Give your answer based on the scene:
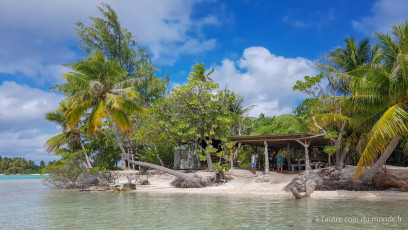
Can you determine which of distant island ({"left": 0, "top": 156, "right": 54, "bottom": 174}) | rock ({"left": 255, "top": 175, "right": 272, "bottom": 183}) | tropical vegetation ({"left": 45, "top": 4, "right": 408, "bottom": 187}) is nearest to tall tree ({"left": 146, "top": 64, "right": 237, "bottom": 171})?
tropical vegetation ({"left": 45, "top": 4, "right": 408, "bottom": 187})

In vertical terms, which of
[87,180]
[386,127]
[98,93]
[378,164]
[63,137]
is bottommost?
[87,180]

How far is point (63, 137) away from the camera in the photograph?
26.3m

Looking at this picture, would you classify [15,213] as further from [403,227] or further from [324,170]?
[324,170]

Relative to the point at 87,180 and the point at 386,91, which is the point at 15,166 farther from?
the point at 386,91

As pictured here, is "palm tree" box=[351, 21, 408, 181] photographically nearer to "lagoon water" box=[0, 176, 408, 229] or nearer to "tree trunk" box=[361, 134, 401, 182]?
"tree trunk" box=[361, 134, 401, 182]

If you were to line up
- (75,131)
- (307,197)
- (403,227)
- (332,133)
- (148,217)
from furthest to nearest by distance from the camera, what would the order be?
(75,131)
(332,133)
(307,197)
(148,217)
(403,227)

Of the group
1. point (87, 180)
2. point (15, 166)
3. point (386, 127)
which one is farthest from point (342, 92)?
point (15, 166)

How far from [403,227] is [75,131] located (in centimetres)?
2444

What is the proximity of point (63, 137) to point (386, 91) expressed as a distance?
77.0 feet

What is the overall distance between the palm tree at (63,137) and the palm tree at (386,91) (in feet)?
69.5

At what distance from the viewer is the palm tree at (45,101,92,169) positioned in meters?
25.9

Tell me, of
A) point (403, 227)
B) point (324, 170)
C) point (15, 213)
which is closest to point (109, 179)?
point (15, 213)

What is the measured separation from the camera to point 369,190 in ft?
44.4

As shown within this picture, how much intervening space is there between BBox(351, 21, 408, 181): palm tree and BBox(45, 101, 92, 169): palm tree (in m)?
21.2
